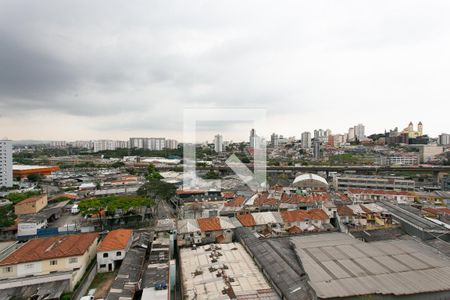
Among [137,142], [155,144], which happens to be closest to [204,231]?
[155,144]

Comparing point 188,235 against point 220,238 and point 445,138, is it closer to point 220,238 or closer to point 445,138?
point 220,238

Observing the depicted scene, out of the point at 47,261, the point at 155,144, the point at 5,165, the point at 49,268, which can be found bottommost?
the point at 49,268

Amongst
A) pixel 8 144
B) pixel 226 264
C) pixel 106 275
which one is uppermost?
pixel 8 144

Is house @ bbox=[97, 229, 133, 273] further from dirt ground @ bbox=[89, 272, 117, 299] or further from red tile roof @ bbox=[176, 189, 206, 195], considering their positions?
red tile roof @ bbox=[176, 189, 206, 195]

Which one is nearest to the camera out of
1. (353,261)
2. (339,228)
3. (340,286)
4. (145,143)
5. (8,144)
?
(340,286)

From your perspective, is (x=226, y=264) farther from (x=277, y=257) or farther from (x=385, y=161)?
(x=385, y=161)

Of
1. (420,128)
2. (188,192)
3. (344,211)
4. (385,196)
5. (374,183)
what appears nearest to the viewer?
(344,211)

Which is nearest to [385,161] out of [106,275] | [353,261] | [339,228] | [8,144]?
[339,228]
